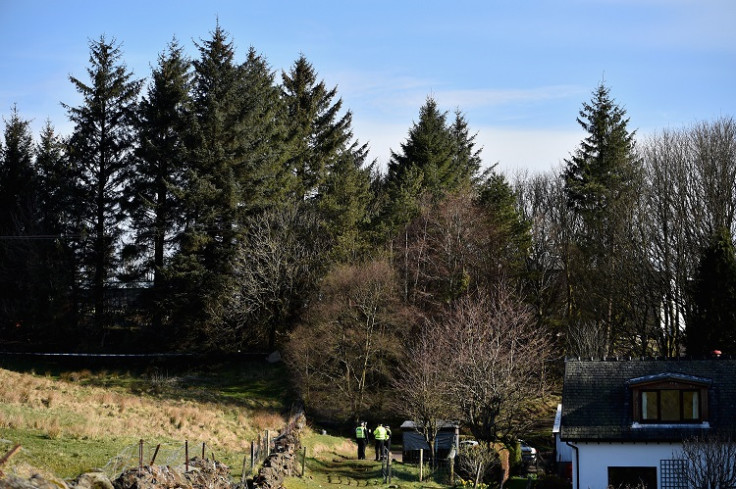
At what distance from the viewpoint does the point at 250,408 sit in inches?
1726

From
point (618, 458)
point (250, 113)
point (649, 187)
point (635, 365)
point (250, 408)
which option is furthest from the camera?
point (250, 113)

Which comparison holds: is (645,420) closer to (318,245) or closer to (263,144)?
(318,245)

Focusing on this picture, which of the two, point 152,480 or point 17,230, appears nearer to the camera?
point 152,480

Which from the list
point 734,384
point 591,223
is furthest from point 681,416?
point 591,223

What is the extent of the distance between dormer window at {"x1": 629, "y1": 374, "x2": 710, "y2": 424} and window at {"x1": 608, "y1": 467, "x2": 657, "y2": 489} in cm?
153

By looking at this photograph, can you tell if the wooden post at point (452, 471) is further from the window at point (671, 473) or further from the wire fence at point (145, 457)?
the window at point (671, 473)

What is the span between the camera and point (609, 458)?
28.6 metres

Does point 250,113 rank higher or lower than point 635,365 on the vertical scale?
higher

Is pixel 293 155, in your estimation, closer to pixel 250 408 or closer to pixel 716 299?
pixel 250 408

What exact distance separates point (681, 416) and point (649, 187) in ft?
77.8

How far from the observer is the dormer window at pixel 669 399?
28828mm

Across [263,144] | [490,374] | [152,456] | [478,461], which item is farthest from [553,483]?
[263,144]

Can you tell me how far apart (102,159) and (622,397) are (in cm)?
3774

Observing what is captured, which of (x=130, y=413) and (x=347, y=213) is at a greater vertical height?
(x=347, y=213)
